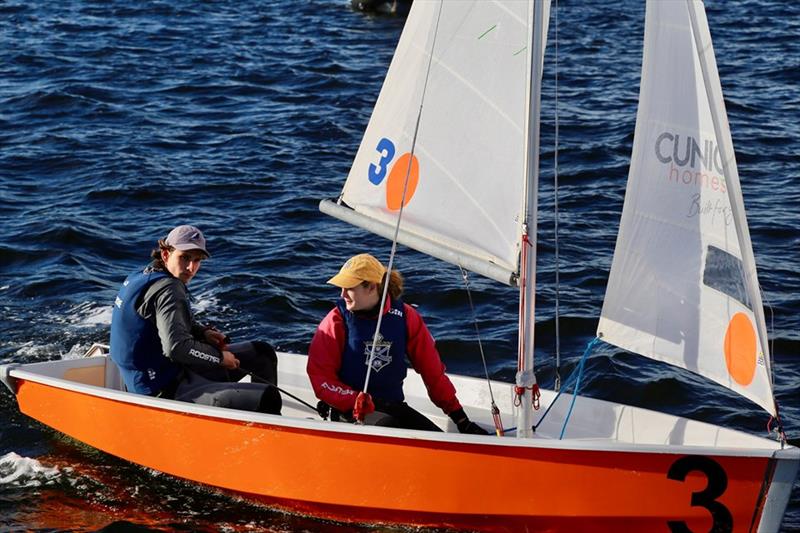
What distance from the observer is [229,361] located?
652 centimetres

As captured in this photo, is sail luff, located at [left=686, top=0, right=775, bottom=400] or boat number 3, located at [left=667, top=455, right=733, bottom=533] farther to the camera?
boat number 3, located at [left=667, top=455, right=733, bottom=533]

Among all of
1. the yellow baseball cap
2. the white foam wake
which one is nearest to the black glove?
the yellow baseball cap

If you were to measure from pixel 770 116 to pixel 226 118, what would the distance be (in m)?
5.81

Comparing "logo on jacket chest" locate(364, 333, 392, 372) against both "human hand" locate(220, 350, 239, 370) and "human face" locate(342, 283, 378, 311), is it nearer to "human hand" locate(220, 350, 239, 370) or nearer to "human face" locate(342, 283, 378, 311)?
"human face" locate(342, 283, 378, 311)

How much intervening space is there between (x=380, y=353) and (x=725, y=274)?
67.3 inches

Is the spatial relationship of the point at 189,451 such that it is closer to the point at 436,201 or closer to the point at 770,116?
the point at 436,201

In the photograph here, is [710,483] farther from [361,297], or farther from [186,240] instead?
[186,240]

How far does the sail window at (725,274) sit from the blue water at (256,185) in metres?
1.57

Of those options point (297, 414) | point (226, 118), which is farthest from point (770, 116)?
point (297, 414)

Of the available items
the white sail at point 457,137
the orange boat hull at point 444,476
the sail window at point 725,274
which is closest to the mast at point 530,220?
the white sail at point 457,137

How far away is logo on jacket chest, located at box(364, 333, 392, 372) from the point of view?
6152 millimetres

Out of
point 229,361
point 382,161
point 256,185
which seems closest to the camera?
point 382,161

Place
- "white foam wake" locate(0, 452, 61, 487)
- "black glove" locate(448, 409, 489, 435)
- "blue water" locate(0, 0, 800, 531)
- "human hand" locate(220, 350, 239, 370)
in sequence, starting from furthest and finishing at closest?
1. "blue water" locate(0, 0, 800, 531)
2. "white foam wake" locate(0, 452, 61, 487)
3. "human hand" locate(220, 350, 239, 370)
4. "black glove" locate(448, 409, 489, 435)

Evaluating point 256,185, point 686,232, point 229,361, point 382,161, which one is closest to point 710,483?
point 686,232
